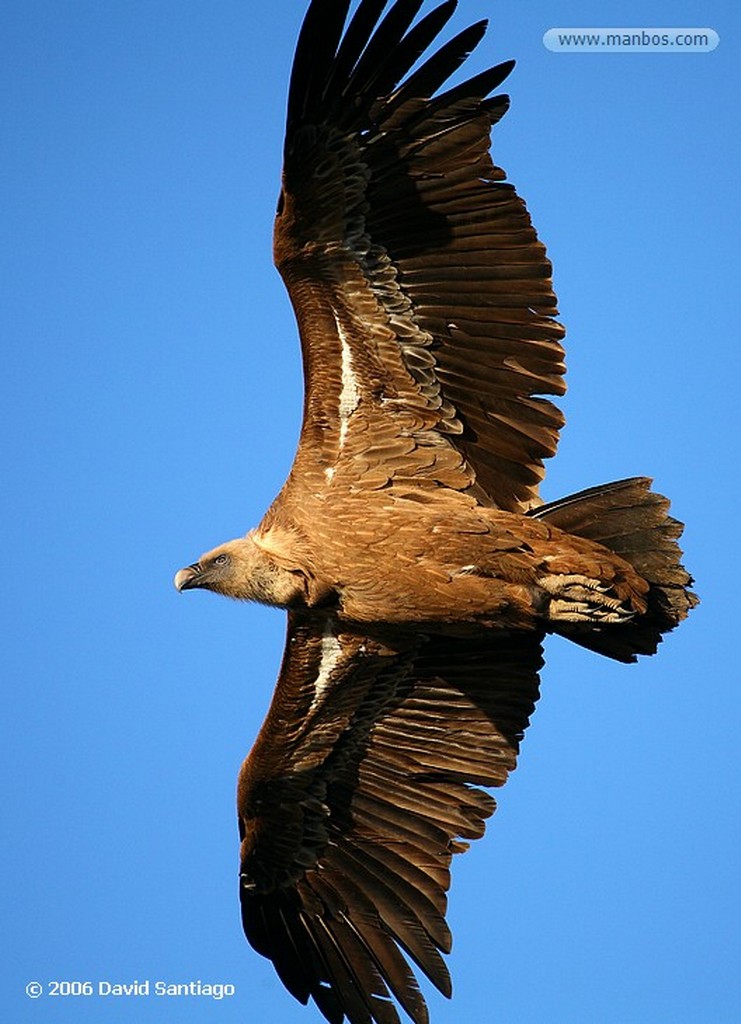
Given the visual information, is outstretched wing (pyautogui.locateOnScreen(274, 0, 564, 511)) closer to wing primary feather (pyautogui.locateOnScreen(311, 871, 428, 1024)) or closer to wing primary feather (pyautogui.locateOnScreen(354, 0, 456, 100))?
wing primary feather (pyautogui.locateOnScreen(354, 0, 456, 100))

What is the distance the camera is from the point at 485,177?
9.88 meters

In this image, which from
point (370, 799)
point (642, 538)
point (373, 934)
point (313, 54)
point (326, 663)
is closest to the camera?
point (313, 54)

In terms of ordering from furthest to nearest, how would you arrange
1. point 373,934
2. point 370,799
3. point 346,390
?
point 370,799 < point 373,934 < point 346,390

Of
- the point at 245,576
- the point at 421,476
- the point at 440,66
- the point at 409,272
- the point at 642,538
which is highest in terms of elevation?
the point at 440,66

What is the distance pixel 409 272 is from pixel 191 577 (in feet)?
6.89

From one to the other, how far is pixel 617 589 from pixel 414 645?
1.50m

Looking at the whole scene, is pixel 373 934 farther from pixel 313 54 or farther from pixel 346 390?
pixel 313 54

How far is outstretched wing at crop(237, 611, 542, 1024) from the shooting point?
35.9 feet

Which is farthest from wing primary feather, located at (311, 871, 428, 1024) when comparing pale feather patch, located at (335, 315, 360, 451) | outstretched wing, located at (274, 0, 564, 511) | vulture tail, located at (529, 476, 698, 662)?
pale feather patch, located at (335, 315, 360, 451)

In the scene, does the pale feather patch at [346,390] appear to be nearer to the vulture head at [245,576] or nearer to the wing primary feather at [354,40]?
the vulture head at [245,576]

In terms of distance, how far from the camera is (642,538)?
1001 centimetres

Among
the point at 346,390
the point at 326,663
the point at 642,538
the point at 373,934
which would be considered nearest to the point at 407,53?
the point at 346,390

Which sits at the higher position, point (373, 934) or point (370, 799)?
point (370, 799)

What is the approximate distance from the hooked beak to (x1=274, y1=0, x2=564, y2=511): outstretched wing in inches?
31.6
